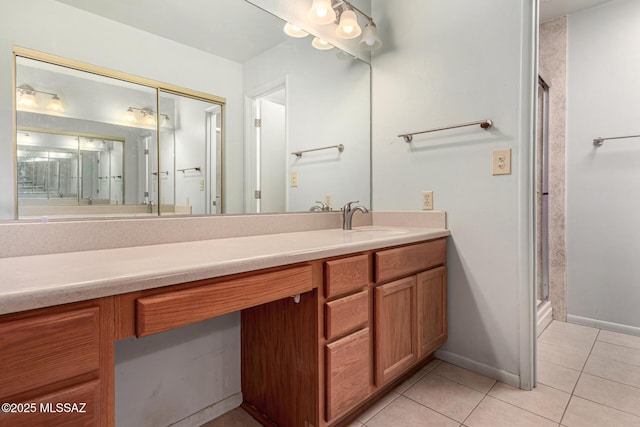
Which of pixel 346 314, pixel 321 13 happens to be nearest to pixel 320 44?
pixel 321 13

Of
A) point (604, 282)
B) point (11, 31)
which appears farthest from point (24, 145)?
point (604, 282)

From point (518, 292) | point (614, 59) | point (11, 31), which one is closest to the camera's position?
point (11, 31)

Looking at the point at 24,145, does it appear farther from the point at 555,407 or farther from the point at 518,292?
the point at 555,407

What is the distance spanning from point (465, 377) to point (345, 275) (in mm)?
1040

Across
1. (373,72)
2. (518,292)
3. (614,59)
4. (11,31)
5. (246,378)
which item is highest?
(614,59)

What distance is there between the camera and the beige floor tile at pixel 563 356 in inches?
71.7

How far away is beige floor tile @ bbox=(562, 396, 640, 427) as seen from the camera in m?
1.31

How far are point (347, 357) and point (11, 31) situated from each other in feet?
5.07

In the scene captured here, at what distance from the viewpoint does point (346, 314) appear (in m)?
1.21

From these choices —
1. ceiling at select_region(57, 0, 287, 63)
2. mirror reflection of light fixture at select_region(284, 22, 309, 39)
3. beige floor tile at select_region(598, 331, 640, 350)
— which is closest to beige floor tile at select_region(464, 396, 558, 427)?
beige floor tile at select_region(598, 331, 640, 350)

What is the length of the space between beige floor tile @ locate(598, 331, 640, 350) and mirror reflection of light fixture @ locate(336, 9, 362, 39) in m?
2.58

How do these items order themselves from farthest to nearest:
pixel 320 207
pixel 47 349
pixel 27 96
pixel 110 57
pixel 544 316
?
1. pixel 544 316
2. pixel 320 207
3. pixel 110 57
4. pixel 27 96
5. pixel 47 349

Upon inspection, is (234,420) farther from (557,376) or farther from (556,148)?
(556,148)

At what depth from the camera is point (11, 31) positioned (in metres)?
0.98
